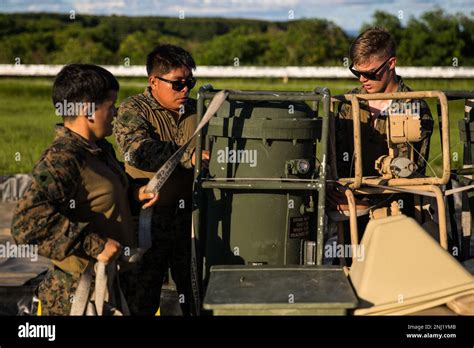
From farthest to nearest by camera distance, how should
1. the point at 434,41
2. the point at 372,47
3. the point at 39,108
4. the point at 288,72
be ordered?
the point at 434,41 → the point at 39,108 → the point at 288,72 → the point at 372,47

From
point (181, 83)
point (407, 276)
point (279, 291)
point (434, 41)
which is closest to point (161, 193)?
point (181, 83)

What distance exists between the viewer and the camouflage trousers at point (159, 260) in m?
5.32

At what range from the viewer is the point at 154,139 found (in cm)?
531

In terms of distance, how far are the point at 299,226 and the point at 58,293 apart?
4.80ft

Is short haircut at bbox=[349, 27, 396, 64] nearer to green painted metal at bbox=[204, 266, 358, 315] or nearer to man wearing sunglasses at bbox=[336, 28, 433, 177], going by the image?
man wearing sunglasses at bbox=[336, 28, 433, 177]

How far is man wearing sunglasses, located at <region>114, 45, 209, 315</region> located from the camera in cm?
530

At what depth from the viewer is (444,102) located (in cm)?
505

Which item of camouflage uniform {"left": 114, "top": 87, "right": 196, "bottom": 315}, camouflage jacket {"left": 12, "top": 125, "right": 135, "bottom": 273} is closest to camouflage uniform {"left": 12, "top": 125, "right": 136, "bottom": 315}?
camouflage jacket {"left": 12, "top": 125, "right": 135, "bottom": 273}

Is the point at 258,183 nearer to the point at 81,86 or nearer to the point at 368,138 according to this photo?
the point at 368,138

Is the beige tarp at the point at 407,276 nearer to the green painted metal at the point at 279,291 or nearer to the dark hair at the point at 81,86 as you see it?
the green painted metal at the point at 279,291

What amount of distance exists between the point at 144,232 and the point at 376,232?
1.32 meters

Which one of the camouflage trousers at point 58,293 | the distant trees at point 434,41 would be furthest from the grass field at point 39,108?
the camouflage trousers at point 58,293

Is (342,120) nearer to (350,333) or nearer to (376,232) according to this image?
(376,232)

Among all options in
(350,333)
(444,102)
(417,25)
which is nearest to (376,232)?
(350,333)
